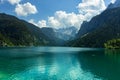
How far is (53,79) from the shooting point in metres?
65.9

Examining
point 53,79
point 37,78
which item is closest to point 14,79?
point 37,78

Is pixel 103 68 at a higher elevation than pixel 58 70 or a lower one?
lower

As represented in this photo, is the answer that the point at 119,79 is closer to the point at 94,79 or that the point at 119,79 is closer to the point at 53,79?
the point at 94,79

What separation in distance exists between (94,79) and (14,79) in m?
25.6

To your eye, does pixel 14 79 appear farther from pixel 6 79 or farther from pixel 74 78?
pixel 74 78

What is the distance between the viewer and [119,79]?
68188mm

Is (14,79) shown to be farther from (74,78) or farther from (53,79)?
(74,78)

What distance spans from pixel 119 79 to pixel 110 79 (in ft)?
9.79

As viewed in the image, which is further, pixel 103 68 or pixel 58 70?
pixel 103 68

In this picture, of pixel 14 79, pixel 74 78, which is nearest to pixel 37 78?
pixel 14 79

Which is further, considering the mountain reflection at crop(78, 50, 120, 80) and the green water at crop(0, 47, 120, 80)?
the mountain reflection at crop(78, 50, 120, 80)

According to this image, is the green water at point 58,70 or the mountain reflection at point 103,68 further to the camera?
the mountain reflection at point 103,68

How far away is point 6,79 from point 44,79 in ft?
38.9

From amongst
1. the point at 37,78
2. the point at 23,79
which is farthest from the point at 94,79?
the point at 23,79
